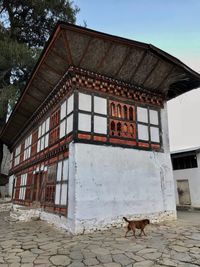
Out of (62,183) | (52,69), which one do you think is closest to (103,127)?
(62,183)

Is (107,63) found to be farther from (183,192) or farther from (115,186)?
(183,192)

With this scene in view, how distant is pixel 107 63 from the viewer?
7.28m

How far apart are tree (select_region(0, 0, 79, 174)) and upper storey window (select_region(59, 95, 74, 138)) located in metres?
8.43

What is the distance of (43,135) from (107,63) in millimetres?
4614

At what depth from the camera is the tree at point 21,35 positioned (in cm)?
1547

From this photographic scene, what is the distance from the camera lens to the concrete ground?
12.9 ft

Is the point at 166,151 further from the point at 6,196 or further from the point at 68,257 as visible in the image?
the point at 6,196

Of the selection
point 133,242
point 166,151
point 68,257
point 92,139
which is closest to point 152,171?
point 166,151

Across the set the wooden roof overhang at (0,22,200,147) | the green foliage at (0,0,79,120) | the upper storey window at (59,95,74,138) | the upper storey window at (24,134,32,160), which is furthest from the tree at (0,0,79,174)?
the upper storey window at (59,95,74,138)

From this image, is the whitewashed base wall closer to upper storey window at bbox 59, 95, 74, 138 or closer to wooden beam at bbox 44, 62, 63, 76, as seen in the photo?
upper storey window at bbox 59, 95, 74, 138

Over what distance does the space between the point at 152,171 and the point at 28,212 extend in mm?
5310

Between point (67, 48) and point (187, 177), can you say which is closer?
point (67, 48)

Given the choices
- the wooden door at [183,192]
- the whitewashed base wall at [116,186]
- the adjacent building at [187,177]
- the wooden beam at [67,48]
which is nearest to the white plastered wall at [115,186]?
the whitewashed base wall at [116,186]

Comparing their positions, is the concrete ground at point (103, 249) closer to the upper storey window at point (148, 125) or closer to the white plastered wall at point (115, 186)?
the white plastered wall at point (115, 186)
